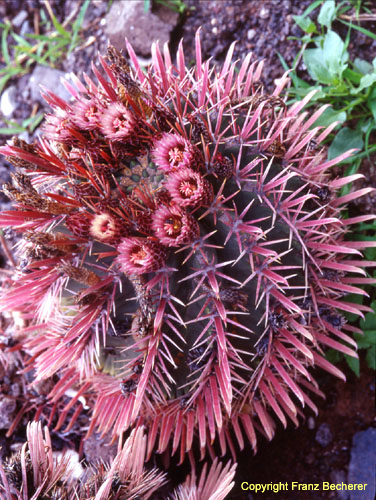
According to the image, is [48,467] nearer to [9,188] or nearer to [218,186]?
[9,188]

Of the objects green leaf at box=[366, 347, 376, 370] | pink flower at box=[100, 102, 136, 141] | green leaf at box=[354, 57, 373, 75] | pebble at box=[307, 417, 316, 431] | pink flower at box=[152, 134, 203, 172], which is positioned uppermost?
pink flower at box=[100, 102, 136, 141]

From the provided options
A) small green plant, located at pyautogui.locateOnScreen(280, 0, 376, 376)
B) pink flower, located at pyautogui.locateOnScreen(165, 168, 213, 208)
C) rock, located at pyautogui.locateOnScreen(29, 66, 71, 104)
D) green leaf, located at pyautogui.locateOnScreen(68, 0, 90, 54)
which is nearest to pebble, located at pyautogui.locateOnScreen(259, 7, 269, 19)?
small green plant, located at pyautogui.locateOnScreen(280, 0, 376, 376)

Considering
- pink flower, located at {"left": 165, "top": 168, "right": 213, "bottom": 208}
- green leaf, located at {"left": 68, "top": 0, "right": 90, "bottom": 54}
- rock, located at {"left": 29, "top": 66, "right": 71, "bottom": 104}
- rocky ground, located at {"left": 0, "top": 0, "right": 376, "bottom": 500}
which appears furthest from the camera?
rock, located at {"left": 29, "top": 66, "right": 71, "bottom": 104}

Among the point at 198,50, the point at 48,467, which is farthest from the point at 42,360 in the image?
the point at 198,50

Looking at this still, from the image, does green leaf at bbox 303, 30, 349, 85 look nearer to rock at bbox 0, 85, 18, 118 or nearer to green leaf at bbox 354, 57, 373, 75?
green leaf at bbox 354, 57, 373, 75

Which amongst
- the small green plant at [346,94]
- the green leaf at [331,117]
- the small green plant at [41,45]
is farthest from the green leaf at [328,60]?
the small green plant at [41,45]

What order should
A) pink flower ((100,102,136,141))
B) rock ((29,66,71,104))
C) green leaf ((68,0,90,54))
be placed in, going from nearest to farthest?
pink flower ((100,102,136,141)), green leaf ((68,0,90,54)), rock ((29,66,71,104))

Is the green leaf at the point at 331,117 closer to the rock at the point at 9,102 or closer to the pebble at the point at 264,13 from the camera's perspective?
the pebble at the point at 264,13
